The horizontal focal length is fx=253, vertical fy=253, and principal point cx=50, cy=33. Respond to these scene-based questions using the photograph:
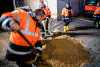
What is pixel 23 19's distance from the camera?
13.9 feet

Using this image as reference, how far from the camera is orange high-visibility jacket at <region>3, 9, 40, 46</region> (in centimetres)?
420

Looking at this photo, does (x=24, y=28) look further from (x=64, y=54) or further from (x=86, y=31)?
(x=86, y=31)

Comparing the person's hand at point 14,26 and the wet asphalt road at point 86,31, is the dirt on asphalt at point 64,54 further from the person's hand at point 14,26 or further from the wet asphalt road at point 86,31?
the person's hand at point 14,26

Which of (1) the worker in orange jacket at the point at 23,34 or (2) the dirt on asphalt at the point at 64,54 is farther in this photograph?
(2) the dirt on asphalt at the point at 64,54

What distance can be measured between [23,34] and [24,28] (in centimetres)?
11

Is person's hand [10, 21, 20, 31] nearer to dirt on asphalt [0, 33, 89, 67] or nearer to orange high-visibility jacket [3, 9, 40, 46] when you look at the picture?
orange high-visibility jacket [3, 9, 40, 46]

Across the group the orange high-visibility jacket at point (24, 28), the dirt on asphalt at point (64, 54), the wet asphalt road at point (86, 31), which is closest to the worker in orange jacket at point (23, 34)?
the orange high-visibility jacket at point (24, 28)

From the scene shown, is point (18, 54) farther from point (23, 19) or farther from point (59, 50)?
point (59, 50)

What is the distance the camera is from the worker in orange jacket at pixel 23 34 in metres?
4.07

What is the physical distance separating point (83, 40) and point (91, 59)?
319 cm

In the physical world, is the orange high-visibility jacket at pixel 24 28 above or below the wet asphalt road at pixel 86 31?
above

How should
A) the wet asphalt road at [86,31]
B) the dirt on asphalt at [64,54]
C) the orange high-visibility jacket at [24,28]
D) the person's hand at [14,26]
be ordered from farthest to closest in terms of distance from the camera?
1. the wet asphalt road at [86,31]
2. the dirt on asphalt at [64,54]
3. the orange high-visibility jacket at [24,28]
4. the person's hand at [14,26]

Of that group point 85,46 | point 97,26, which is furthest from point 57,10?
point 85,46

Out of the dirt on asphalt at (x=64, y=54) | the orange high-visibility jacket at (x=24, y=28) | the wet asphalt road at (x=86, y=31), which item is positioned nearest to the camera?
the orange high-visibility jacket at (x=24, y=28)
